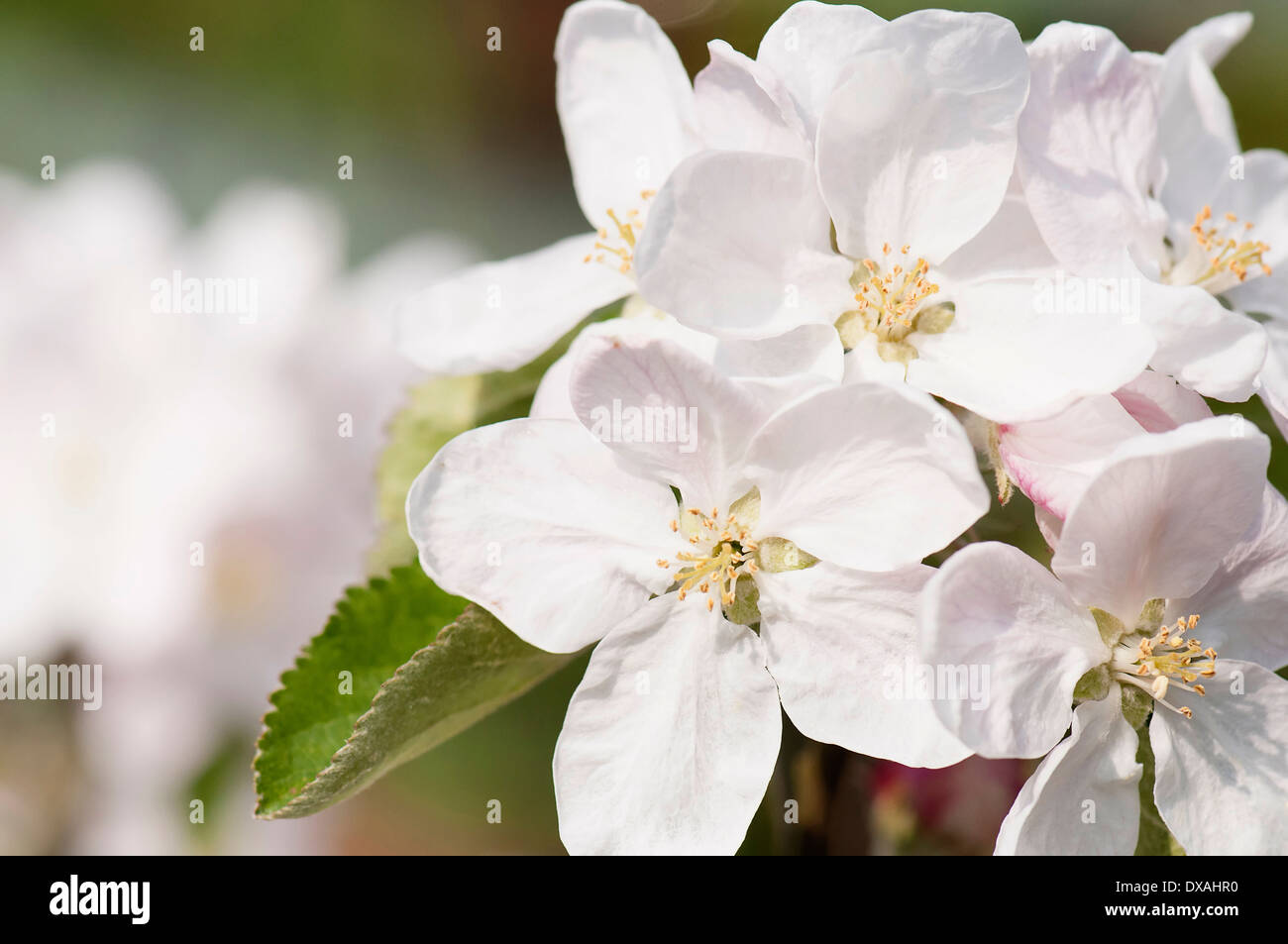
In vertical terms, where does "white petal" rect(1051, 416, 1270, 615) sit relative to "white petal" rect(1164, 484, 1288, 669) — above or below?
above

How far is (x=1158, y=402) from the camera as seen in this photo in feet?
1.90

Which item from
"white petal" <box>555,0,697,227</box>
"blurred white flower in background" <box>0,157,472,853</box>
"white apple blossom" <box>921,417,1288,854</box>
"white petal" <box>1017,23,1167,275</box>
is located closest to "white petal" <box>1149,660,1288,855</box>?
"white apple blossom" <box>921,417,1288,854</box>

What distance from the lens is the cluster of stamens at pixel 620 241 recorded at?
783 millimetres

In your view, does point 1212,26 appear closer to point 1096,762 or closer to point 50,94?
point 1096,762

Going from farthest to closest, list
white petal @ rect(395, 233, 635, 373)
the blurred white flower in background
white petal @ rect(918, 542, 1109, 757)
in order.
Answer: the blurred white flower in background → white petal @ rect(395, 233, 635, 373) → white petal @ rect(918, 542, 1109, 757)

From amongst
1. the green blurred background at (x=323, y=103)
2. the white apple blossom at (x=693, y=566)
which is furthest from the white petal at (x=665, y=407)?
the green blurred background at (x=323, y=103)

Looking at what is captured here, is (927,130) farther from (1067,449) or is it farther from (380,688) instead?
(380,688)

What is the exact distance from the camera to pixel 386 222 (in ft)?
8.88

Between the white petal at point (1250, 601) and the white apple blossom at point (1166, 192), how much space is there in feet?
0.29

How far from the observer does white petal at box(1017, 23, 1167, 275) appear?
0.62 metres

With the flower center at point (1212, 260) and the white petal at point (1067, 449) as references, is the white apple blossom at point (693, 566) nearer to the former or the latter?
the white petal at point (1067, 449)

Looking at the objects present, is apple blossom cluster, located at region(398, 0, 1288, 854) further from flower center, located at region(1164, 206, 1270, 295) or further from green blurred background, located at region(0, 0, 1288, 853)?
green blurred background, located at region(0, 0, 1288, 853)

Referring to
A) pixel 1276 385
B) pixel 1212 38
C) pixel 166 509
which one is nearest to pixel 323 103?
pixel 166 509

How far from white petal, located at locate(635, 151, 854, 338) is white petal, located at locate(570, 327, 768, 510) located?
0.04m
